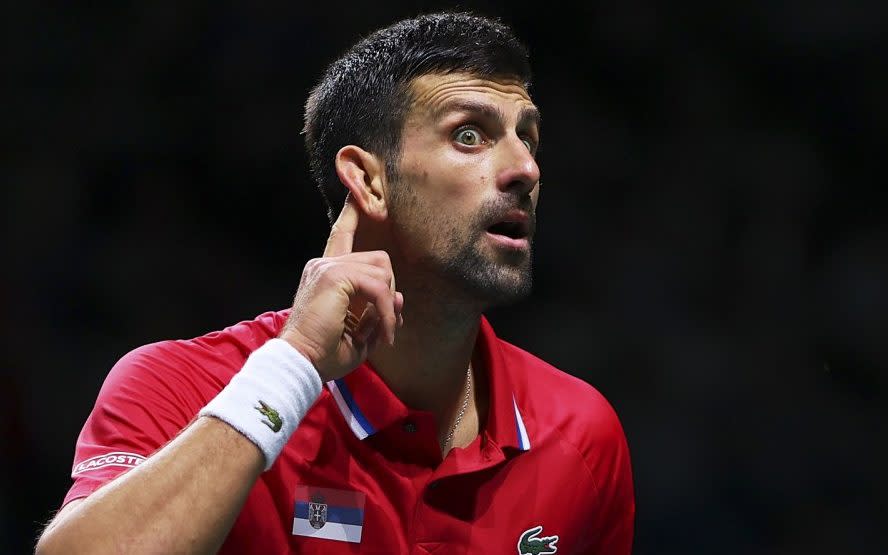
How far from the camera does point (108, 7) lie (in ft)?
15.9

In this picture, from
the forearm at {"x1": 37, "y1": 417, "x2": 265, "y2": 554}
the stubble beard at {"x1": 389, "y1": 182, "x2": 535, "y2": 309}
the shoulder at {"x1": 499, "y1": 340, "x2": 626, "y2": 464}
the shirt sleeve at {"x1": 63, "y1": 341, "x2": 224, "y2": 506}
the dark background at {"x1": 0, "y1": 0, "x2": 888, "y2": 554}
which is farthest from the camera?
the dark background at {"x1": 0, "y1": 0, "x2": 888, "y2": 554}

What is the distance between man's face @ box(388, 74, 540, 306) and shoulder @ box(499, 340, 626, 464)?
1.41 ft

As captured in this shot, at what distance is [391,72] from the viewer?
2.85m

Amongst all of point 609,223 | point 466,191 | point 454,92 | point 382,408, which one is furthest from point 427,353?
point 609,223

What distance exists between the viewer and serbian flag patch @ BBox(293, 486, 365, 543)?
258cm

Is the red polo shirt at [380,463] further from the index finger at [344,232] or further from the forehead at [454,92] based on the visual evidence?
the forehead at [454,92]

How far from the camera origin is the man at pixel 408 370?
7.90 ft

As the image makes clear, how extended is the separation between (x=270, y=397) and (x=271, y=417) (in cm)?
4

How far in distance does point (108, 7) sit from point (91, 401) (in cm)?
169

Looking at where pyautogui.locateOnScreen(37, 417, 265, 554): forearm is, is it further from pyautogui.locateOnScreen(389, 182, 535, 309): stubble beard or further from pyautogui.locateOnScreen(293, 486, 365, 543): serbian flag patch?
pyautogui.locateOnScreen(389, 182, 535, 309): stubble beard

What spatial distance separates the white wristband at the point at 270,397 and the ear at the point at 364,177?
0.53m

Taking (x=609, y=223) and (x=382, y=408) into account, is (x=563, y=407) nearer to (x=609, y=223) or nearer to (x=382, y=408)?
(x=382, y=408)

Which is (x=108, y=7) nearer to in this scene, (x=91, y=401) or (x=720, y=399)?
(x=91, y=401)

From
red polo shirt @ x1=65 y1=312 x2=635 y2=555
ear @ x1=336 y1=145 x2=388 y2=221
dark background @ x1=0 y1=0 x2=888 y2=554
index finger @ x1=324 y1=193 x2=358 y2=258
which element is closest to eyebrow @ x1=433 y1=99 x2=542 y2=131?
ear @ x1=336 y1=145 x2=388 y2=221
